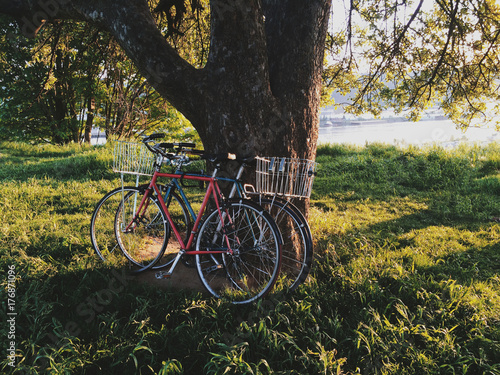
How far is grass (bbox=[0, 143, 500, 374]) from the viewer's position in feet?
7.44

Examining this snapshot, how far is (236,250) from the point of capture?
2.97m

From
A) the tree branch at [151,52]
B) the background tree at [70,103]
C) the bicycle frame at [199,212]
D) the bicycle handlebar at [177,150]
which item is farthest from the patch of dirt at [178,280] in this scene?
the background tree at [70,103]

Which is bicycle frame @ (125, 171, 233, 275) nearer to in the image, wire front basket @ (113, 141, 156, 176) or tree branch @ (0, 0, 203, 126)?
wire front basket @ (113, 141, 156, 176)

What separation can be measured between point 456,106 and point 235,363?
7.64 m

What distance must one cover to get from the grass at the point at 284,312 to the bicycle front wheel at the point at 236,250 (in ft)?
0.55

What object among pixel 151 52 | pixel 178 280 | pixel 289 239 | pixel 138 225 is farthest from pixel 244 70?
pixel 178 280

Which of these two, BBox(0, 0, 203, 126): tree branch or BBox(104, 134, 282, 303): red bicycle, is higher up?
BBox(0, 0, 203, 126): tree branch

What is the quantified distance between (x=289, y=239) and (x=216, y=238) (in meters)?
0.84

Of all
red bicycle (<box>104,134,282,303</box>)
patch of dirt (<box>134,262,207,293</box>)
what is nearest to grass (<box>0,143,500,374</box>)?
patch of dirt (<box>134,262,207,293</box>)

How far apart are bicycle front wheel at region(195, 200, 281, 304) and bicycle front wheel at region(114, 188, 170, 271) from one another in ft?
1.83

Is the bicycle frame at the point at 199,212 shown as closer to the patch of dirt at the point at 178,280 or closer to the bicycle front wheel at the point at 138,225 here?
the bicycle front wheel at the point at 138,225

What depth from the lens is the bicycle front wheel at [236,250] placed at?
9.33 feet

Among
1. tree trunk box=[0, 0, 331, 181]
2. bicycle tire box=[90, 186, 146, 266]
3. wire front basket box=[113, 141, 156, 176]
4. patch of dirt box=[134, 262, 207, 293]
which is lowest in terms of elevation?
patch of dirt box=[134, 262, 207, 293]

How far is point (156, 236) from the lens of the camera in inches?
155
